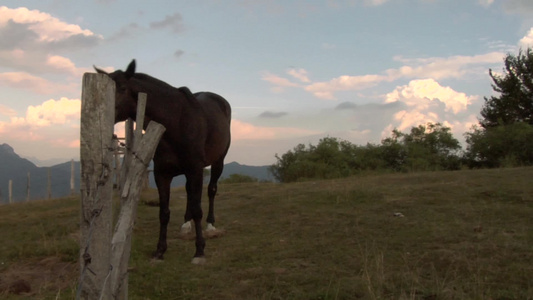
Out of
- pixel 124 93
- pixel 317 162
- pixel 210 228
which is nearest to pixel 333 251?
pixel 210 228

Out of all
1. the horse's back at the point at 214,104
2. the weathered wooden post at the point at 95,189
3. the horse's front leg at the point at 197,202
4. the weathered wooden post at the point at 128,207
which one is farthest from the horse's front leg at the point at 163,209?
the weathered wooden post at the point at 95,189

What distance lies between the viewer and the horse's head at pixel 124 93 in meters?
5.04

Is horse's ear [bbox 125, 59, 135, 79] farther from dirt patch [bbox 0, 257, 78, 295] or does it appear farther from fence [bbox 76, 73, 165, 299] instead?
fence [bbox 76, 73, 165, 299]

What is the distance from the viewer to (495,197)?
8.73 meters

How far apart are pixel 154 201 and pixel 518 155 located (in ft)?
65.0

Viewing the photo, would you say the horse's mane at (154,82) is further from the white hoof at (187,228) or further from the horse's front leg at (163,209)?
the white hoof at (187,228)

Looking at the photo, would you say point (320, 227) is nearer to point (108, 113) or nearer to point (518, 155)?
point (108, 113)

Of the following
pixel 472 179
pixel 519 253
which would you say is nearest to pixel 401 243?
pixel 519 253

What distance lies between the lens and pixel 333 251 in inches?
226

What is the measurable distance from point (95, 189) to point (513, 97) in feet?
107

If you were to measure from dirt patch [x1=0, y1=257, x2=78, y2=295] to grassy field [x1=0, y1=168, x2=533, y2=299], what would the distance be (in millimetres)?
18

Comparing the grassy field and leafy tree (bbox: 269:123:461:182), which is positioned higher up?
leafy tree (bbox: 269:123:461:182)

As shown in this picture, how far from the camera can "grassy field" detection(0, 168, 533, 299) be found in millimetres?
4289

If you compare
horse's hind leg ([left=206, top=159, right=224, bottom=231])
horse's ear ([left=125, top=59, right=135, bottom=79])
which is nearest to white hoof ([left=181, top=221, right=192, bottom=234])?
horse's hind leg ([left=206, top=159, right=224, bottom=231])
